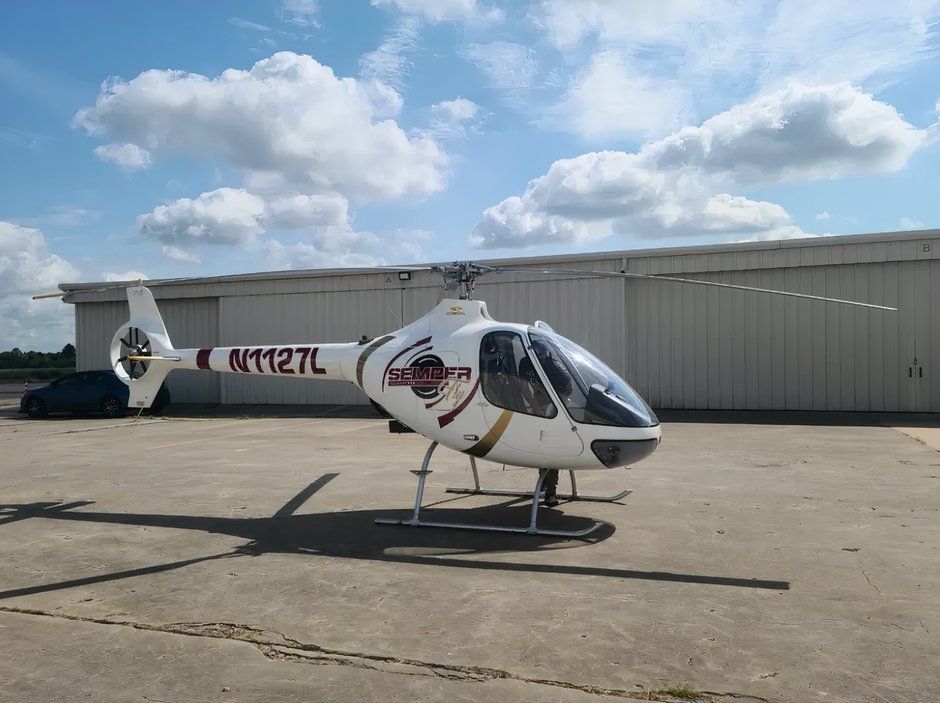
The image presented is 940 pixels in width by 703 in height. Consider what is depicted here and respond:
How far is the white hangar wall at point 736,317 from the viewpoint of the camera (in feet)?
57.0

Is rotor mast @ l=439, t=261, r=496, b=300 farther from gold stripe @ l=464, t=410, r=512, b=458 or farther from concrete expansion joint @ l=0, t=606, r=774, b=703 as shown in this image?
concrete expansion joint @ l=0, t=606, r=774, b=703

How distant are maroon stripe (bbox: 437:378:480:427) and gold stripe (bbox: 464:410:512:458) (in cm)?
36

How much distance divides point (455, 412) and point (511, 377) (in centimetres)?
72

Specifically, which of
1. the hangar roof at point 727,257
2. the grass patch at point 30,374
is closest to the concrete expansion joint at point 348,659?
the hangar roof at point 727,257

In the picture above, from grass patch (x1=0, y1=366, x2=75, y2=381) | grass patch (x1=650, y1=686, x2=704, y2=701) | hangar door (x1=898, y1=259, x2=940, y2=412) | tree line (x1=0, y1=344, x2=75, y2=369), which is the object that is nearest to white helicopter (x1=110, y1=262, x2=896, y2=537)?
grass patch (x1=650, y1=686, x2=704, y2=701)

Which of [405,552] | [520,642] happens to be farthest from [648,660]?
[405,552]

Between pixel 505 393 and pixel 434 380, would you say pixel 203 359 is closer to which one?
pixel 434 380

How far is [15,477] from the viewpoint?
34.7ft

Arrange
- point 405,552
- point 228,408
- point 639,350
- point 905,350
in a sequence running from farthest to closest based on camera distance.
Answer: point 228,408
point 639,350
point 905,350
point 405,552

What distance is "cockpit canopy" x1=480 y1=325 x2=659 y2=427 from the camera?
6969 mm

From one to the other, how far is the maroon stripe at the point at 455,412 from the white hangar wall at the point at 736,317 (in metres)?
8.42

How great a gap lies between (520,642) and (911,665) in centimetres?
208

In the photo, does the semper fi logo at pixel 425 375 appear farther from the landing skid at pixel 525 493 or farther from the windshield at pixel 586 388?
the landing skid at pixel 525 493

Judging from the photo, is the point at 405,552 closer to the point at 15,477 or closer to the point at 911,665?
the point at 911,665
